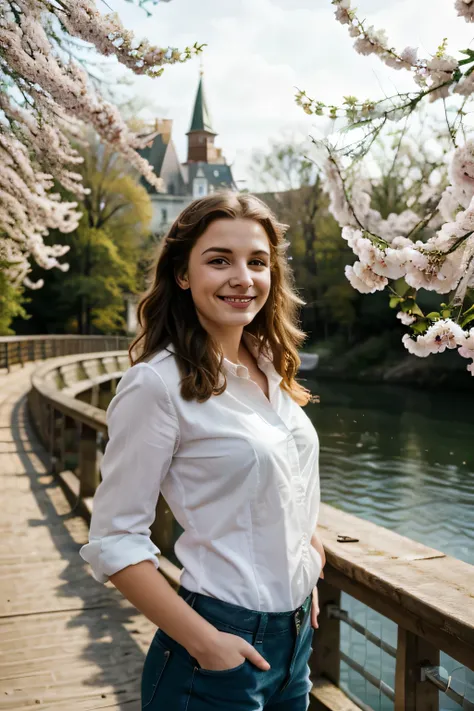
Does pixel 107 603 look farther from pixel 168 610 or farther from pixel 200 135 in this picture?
pixel 200 135

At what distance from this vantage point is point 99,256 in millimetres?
32156

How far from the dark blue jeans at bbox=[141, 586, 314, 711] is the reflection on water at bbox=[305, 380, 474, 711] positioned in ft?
3.65

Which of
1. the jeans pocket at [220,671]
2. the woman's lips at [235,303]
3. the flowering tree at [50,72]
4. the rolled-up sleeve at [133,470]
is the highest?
the flowering tree at [50,72]

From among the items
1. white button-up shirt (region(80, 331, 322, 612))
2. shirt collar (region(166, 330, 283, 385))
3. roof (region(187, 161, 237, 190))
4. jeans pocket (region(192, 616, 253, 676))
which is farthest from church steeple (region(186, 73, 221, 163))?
jeans pocket (region(192, 616, 253, 676))

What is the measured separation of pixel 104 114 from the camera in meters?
5.12

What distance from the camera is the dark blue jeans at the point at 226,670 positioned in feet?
4.59

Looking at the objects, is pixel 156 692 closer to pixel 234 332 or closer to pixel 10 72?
pixel 234 332

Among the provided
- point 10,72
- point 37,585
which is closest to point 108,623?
point 37,585

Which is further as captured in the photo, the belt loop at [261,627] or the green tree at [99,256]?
the green tree at [99,256]

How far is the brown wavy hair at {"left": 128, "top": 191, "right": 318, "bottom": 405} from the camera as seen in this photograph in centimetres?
150

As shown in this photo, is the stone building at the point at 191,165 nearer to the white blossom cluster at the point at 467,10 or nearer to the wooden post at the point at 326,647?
the wooden post at the point at 326,647

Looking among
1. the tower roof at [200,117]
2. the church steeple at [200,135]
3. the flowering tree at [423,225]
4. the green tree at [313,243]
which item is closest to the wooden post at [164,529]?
the flowering tree at [423,225]

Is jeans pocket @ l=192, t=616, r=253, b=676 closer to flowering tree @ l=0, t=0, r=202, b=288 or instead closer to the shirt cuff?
the shirt cuff

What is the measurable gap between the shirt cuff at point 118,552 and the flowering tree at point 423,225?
0.78 meters
